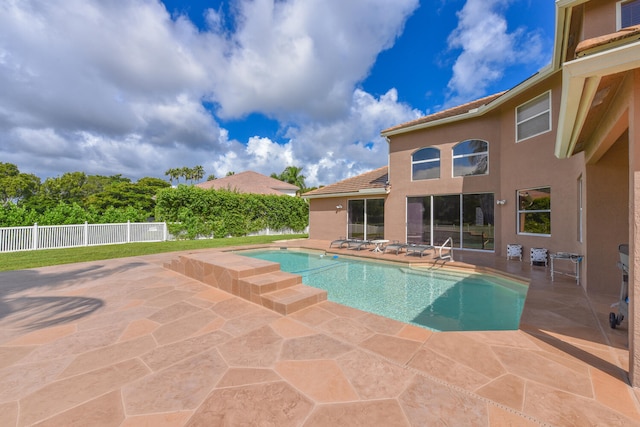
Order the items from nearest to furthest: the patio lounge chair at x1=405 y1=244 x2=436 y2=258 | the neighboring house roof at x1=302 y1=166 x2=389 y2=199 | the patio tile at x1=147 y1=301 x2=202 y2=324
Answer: the patio tile at x1=147 y1=301 x2=202 y2=324, the patio lounge chair at x1=405 y1=244 x2=436 y2=258, the neighboring house roof at x1=302 y1=166 x2=389 y2=199

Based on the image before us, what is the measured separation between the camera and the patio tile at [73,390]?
2.37 m

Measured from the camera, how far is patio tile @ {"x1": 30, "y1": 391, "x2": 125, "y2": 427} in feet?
7.25

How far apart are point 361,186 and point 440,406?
47.4 ft

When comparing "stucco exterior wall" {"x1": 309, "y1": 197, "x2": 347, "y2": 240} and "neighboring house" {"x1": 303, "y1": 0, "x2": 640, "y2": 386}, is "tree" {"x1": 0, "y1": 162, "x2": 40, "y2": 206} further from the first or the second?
"neighboring house" {"x1": 303, "y1": 0, "x2": 640, "y2": 386}

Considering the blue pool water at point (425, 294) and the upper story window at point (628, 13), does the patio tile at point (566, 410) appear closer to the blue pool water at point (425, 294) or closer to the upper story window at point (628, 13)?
the blue pool water at point (425, 294)

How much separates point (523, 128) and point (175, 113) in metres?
37.7

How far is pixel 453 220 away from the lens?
12.8m

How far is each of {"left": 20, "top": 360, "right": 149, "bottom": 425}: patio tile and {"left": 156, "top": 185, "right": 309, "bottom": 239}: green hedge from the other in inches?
640

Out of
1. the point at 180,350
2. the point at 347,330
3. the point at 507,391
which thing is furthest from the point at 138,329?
the point at 507,391

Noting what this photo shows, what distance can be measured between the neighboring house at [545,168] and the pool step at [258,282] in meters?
4.46

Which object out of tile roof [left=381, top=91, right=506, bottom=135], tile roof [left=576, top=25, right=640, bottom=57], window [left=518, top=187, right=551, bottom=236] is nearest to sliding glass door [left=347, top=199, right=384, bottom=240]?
tile roof [left=381, top=91, right=506, bottom=135]

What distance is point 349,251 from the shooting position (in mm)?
13094

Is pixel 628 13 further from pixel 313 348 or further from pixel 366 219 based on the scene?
pixel 366 219

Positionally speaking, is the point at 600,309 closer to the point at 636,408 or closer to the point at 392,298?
the point at 636,408
